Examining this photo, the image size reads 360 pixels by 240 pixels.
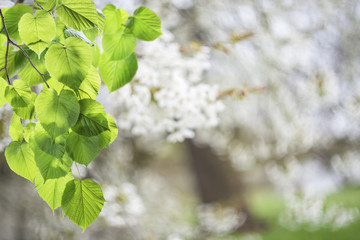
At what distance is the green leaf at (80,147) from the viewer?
0.64m

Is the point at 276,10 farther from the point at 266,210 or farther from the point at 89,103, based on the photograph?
the point at 266,210

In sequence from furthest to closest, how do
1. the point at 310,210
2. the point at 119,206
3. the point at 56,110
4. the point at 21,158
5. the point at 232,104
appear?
the point at 232,104, the point at 310,210, the point at 119,206, the point at 21,158, the point at 56,110

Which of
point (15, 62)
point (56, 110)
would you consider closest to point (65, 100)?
point (56, 110)

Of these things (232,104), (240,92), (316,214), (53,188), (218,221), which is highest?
(53,188)

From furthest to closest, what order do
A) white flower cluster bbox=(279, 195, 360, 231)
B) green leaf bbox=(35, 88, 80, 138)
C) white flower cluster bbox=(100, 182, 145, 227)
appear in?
white flower cluster bbox=(279, 195, 360, 231), white flower cluster bbox=(100, 182, 145, 227), green leaf bbox=(35, 88, 80, 138)

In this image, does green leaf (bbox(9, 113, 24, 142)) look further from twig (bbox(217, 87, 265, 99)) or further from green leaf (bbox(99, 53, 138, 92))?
twig (bbox(217, 87, 265, 99))

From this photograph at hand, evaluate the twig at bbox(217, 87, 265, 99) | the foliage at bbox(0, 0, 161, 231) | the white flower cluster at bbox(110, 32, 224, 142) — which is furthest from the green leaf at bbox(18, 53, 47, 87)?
the twig at bbox(217, 87, 265, 99)

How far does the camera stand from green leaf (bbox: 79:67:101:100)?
0.69 m

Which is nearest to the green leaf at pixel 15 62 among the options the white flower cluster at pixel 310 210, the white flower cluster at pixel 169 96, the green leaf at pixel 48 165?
the green leaf at pixel 48 165

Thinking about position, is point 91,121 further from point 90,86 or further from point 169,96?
point 169,96

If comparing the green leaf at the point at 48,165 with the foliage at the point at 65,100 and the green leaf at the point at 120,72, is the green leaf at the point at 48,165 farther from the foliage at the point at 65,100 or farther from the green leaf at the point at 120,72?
the green leaf at the point at 120,72

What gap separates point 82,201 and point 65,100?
0.18 m

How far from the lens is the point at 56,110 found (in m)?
0.61

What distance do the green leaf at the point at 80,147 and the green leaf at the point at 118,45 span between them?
20 centimetres
